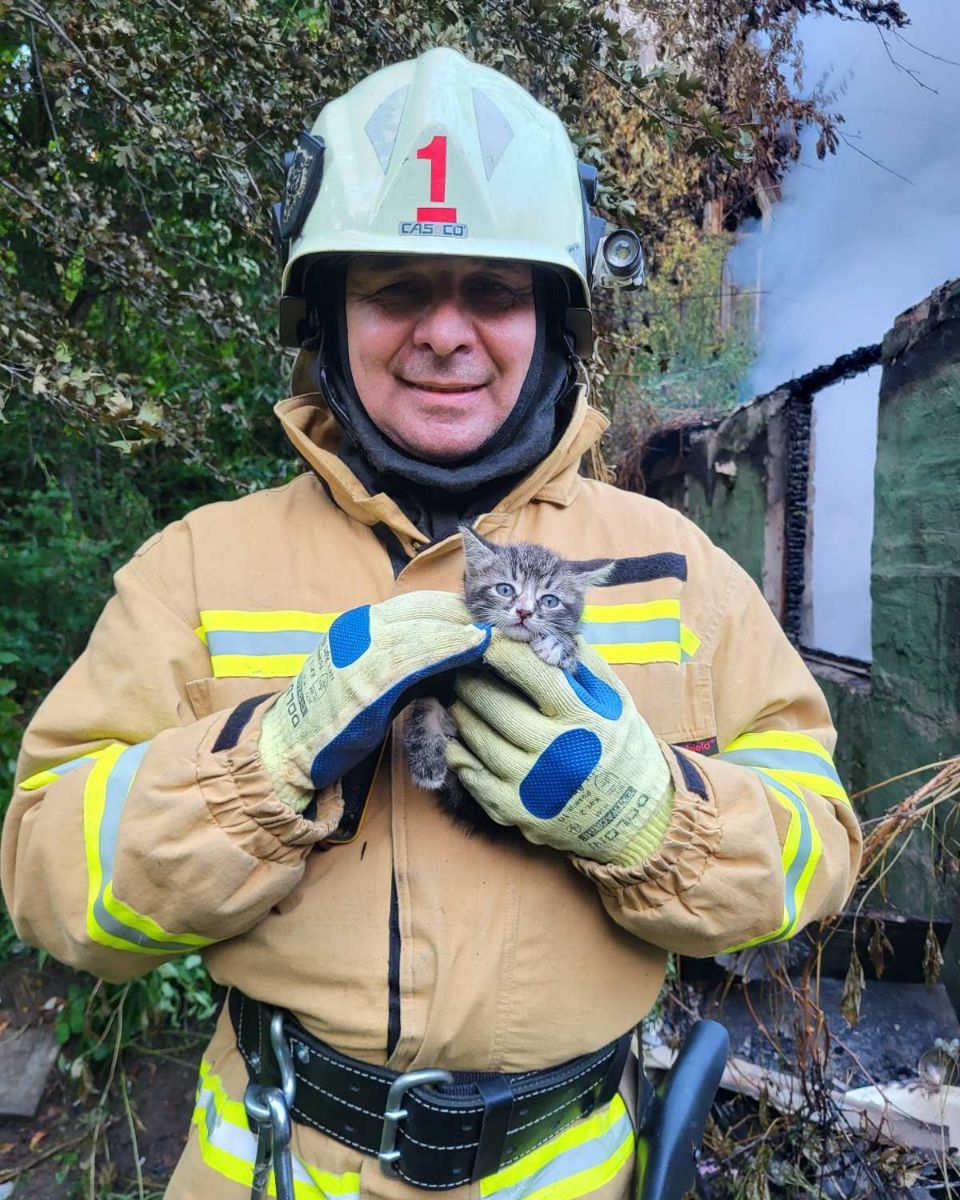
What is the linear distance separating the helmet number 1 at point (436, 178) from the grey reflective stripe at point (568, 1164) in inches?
94.3

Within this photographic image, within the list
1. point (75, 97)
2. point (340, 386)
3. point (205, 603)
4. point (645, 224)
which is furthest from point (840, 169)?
point (205, 603)

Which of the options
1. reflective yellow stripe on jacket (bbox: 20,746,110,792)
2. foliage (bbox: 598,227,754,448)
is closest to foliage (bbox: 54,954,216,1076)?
reflective yellow stripe on jacket (bbox: 20,746,110,792)

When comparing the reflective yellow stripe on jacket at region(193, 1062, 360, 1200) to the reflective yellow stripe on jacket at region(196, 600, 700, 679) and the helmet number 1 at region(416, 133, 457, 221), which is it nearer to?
the reflective yellow stripe on jacket at region(196, 600, 700, 679)

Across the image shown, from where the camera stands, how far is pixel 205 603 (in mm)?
1794

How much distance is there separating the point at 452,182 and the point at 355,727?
4.83 feet

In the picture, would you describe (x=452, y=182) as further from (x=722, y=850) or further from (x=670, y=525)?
(x=722, y=850)

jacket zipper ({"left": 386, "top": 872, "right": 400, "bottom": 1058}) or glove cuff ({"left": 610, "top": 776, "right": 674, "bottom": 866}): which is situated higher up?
glove cuff ({"left": 610, "top": 776, "right": 674, "bottom": 866})

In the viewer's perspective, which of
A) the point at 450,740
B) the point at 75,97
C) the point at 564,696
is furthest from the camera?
the point at 75,97

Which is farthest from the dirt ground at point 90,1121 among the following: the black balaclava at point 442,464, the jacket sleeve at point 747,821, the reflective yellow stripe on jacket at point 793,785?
the black balaclava at point 442,464

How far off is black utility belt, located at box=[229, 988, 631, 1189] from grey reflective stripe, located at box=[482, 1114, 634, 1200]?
77 millimetres

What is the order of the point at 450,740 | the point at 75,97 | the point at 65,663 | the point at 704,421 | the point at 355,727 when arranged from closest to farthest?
the point at 355,727, the point at 450,740, the point at 75,97, the point at 65,663, the point at 704,421

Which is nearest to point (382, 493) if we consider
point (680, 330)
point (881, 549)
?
point (881, 549)

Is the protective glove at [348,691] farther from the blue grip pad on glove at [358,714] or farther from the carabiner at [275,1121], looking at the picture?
the carabiner at [275,1121]

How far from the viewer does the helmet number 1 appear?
191 cm
